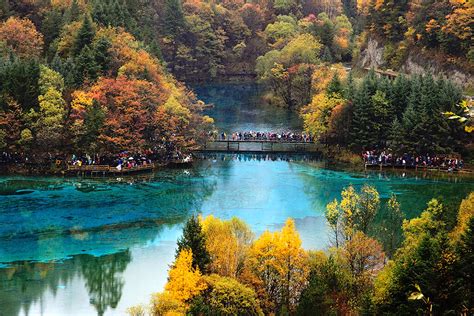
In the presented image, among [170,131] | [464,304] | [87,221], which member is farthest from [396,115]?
[464,304]

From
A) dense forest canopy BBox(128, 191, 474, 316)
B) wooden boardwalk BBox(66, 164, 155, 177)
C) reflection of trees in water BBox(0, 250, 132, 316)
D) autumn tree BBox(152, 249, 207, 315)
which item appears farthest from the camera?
wooden boardwalk BBox(66, 164, 155, 177)

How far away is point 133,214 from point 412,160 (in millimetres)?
26273

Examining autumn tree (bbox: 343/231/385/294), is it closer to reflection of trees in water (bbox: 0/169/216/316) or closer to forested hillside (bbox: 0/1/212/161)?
reflection of trees in water (bbox: 0/169/216/316)

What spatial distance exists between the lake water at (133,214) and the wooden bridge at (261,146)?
6.23 feet

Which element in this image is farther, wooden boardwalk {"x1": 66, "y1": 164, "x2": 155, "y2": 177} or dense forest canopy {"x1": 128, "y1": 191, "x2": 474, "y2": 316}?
A: wooden boardwalk {"x1": 66, "y1": 164, "x2": 155, "y2": 177}

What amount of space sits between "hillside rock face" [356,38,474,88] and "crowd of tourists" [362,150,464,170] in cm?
984

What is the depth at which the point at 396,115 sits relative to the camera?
230 feet

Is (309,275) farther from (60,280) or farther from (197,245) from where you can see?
(60,280)

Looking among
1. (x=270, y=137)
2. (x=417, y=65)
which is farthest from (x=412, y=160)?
(x=417, y=65)

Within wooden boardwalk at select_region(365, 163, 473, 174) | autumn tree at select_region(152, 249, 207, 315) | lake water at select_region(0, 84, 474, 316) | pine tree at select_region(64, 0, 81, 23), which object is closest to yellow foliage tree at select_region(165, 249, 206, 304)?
autumn tree at select_region(152, 249, 207, 315)

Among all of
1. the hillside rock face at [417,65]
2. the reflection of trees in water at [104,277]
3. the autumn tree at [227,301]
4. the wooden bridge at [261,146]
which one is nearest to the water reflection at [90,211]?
the reflection of trees in water at [104,277]

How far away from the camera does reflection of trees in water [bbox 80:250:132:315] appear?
3972cm

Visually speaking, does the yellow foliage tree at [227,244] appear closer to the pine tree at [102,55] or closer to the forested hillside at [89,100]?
the forested hillside at [89,100]

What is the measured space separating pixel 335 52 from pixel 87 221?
250ft
